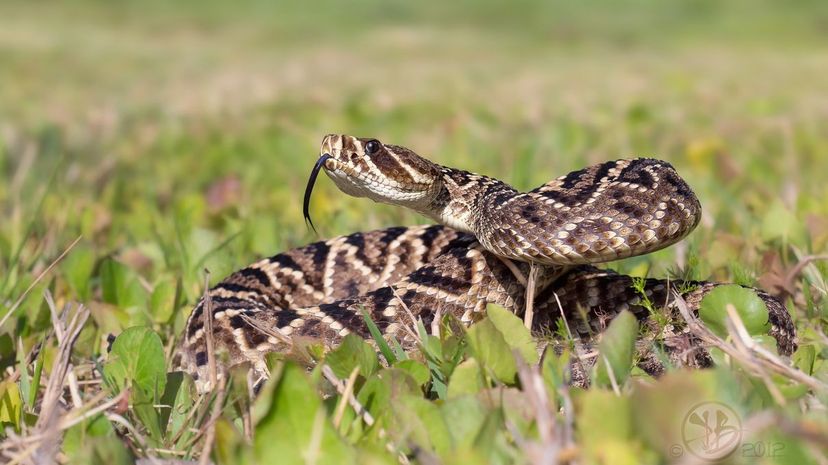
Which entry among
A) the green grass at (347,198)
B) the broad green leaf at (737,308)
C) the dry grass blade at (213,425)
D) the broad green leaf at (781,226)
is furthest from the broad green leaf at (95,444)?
the broad green leaf at (781,226)

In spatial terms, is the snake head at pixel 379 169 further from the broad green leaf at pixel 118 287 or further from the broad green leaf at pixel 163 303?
the broad green leaf at pixel 118 287

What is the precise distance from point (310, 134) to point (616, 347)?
6957 mm

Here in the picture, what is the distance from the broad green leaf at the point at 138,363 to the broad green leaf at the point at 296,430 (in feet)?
2.52

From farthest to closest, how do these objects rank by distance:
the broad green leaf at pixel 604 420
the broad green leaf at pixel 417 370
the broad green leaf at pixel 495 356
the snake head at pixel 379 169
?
the snake head at pixel 379 169
the broad green leaf at pixel 417 370
the broad green leaf at pixel 495 356
the broad green leaf at pixel 604 420

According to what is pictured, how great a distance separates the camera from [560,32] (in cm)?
2897

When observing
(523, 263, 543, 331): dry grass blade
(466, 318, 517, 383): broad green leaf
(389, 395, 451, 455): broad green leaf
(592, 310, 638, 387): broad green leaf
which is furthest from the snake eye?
(389, 395, 451, 455): broad green leaf

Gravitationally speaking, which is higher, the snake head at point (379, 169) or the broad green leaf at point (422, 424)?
the snake head at point (379, 169)

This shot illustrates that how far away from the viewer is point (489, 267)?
3.85 meters

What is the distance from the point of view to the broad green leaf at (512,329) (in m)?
2.73

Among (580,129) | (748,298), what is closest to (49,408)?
(748,298)

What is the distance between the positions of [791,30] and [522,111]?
66.6 feet

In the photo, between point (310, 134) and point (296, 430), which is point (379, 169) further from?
point (310, 134)

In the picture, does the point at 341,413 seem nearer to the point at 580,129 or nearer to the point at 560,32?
the point at 580,129

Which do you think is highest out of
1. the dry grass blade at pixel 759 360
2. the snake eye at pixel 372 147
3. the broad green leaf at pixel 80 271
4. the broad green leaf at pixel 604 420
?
the snake eye at pixel 372 147
